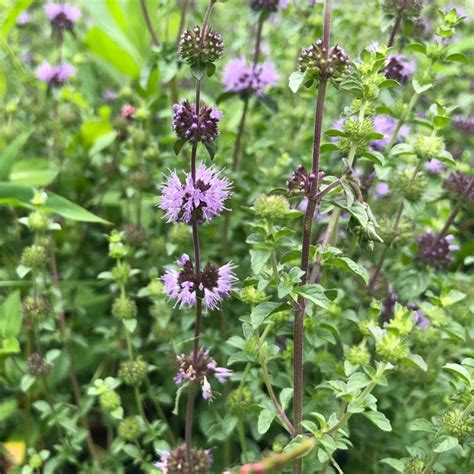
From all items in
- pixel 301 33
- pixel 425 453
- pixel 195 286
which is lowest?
pixel 425 453

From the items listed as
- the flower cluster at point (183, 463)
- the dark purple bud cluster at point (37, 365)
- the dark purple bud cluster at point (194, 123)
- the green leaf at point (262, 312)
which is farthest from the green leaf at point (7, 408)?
the dark purple bud cluster at point (194, 123)

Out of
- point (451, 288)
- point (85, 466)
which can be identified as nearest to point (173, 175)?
point (451, 288)

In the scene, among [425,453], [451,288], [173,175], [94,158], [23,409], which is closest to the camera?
[173,175]

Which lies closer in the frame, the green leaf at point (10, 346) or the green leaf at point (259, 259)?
the green leaf at point (259, 259)

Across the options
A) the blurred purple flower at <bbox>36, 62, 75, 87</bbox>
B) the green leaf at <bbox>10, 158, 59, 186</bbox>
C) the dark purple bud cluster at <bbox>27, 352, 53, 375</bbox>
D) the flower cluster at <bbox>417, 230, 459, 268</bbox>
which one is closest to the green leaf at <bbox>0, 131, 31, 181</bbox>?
the green leaf at <bbox>10, 158, 59, 186</bbox>

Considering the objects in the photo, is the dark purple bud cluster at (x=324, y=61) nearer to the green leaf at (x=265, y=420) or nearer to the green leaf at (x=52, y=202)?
the green leaf at (x=265, y=420)

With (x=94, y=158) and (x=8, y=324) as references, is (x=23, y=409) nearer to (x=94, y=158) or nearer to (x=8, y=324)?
(x=8, y=324)

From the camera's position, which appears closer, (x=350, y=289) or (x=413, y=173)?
(x=413, y=173)

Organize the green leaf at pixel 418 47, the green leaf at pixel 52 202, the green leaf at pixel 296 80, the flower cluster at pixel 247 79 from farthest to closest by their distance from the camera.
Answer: the flower cluster at pixel 247 79, the green leaf at pixel 52 202, the green leaf at pixel 418 47, the green leaf at pixel 296 80

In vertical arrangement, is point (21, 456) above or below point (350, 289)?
below
